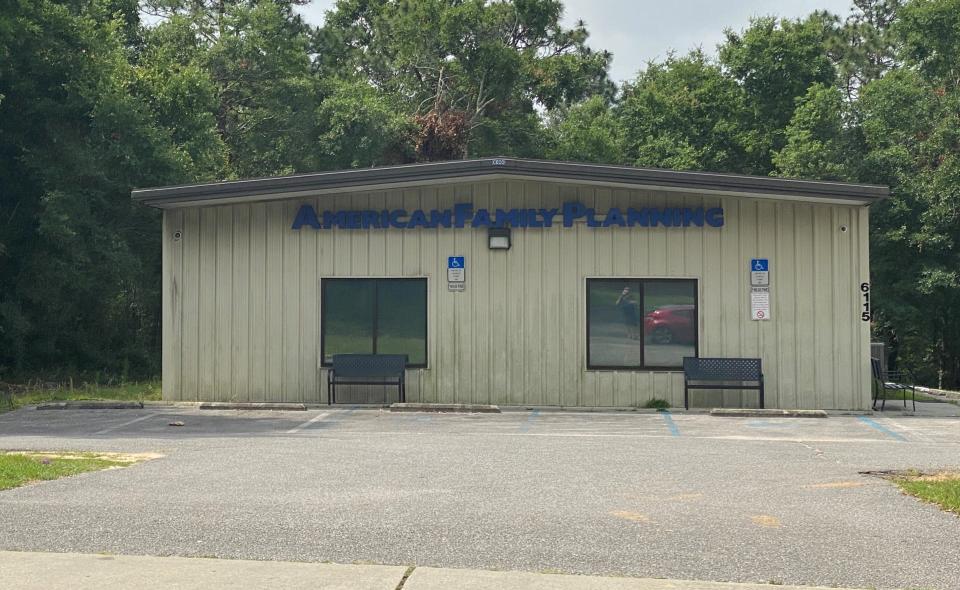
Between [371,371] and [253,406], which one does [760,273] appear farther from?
[253,406]

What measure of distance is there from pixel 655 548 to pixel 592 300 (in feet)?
38.3

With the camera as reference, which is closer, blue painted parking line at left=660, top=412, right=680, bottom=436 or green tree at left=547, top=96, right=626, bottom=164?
blue painted parking line at left=660, top=412, right=680, bottom=436

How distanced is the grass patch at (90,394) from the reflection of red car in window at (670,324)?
907 cm

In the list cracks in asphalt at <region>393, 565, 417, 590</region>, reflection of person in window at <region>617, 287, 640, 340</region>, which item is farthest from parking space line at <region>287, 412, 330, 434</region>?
cracks in asphalt at <region>393, 565, 417, 590</region>

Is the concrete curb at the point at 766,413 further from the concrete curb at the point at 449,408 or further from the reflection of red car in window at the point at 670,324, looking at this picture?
the concrete curb at the point at 449,408

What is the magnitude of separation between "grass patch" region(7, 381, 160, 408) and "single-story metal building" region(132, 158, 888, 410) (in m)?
1.25

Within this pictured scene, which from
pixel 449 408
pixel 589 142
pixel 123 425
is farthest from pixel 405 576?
pixel 589 142

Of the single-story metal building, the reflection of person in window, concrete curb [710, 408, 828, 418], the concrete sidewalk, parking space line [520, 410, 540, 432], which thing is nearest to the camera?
the concrete sidewalk

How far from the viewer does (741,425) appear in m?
15.6

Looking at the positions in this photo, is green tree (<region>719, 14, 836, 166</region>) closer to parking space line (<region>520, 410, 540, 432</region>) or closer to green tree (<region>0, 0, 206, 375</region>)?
green tree (<region>0, 0, 206, 375</region>)

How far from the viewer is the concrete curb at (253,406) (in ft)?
58.0

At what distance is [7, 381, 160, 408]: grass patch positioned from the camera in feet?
62.4

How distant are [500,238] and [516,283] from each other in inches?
33.1

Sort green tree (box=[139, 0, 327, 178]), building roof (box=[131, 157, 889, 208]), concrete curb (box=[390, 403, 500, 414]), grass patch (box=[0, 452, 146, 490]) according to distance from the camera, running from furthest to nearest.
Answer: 1. green tree (box=[139, 0, 327, 178])
2. concrete curb (box=[390, 403, 500, 414])
3. building roof (box=[131, 157, 889, 208])
4. grass patch (box=[0, 452, 146, 490])
